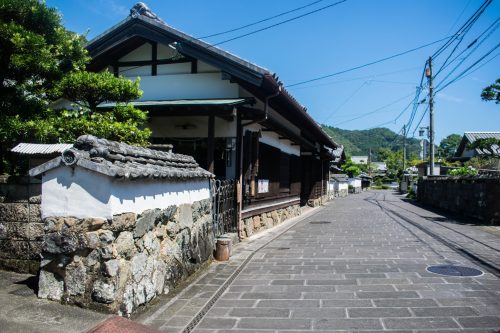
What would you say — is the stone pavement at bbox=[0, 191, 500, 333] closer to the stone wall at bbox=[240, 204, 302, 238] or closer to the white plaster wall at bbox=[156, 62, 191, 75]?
the stone wall at bbox=[240, 204, 302, 238]

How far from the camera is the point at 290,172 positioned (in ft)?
62.3

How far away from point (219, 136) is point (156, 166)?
578cm

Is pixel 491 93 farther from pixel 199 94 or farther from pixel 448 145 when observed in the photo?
pixel 448 145

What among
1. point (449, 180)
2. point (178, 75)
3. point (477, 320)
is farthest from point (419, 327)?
point (449, 180)

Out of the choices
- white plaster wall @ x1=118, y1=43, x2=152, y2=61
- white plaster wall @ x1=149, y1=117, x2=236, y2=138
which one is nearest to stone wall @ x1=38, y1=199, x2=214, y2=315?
white plaster wall @ x1=149, y1=117, x2=236, y2=138

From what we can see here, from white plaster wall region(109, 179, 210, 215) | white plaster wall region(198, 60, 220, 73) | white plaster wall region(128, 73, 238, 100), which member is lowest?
white plaster wall region(109, 179, 210, 215)

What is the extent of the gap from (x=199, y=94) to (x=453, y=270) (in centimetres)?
804

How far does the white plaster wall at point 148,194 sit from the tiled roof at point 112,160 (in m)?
0.15

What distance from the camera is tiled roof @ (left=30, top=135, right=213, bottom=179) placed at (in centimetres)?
433

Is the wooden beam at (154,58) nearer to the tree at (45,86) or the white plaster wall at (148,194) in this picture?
the tree at (45,86)

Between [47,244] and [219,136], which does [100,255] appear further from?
[219,136]

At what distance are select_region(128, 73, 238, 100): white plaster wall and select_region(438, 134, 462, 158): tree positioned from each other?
100835 mm

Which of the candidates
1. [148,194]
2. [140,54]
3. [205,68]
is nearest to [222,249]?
[148,194]

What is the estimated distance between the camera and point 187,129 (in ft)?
39.1
